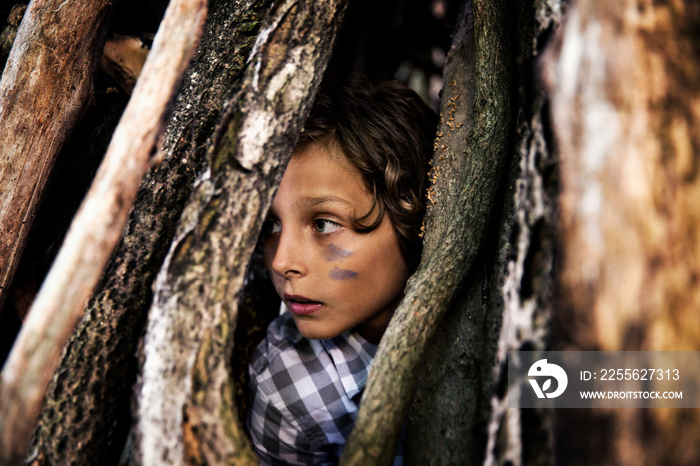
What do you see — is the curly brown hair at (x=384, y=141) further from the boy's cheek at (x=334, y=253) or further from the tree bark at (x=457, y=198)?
the tree bark at (x=457, y=198)

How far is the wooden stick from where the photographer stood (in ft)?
2.06

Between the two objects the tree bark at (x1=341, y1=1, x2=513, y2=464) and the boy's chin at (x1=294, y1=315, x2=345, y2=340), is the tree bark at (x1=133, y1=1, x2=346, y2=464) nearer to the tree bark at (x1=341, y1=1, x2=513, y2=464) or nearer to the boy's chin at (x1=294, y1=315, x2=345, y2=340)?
the tree bark at (x1=341, y1=1, x2=513, y2=464)

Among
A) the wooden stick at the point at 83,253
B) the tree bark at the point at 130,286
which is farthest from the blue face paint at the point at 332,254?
the wooden stick at the point at 83,253

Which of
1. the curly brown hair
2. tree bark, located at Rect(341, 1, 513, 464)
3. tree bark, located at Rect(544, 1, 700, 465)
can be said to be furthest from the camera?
the curly brown hair

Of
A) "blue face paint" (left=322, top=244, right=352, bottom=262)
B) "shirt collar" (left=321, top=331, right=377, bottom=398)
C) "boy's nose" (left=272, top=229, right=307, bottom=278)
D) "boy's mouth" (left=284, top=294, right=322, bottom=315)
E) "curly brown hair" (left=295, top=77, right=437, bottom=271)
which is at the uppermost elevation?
"curly brown hair" (left=295, top=77, right=437, bottom=271)

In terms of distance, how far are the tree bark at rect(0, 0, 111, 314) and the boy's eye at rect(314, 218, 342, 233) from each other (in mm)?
697

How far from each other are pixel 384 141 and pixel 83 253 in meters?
0.86

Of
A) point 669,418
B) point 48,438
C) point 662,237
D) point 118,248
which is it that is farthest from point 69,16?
point 669,418

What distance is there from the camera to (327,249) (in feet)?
3.71

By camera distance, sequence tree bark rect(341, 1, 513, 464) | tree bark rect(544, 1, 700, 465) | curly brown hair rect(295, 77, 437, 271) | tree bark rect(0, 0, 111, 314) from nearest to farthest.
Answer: tree bark rect(544, 1, 700, 465)
tree bark rect(341, 1, 513, 464)
tree bark rect(0, 0, 111, 314)
curly brown hair rect(295, 77, 437, 271)

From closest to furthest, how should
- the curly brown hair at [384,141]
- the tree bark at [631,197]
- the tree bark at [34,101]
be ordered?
1. the tree bark at [631,197]
2. the tree bark at [34,101]
3. the curly brown hair at [384,141]

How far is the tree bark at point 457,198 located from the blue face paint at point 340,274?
0.22 metres

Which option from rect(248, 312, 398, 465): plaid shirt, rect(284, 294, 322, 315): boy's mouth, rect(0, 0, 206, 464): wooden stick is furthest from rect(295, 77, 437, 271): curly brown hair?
rect(0, 0, 206, 464): wooden stick

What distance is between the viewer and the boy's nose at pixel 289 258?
3.62 ft
